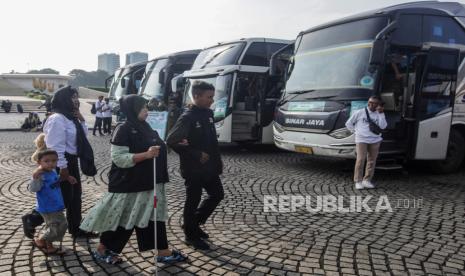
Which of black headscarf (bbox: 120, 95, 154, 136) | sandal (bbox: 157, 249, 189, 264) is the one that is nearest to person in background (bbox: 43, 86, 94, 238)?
black headscarf (bbox: 120, 95, 154, 136)

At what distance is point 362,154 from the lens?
6.77 metres

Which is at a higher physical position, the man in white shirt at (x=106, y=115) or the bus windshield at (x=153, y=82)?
the bus windshield at (x=153, y=82)

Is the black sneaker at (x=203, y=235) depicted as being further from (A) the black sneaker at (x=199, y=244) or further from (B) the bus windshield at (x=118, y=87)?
(B) the bus windshield at (x=118, y=87)

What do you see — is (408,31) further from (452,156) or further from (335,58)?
(452,156)

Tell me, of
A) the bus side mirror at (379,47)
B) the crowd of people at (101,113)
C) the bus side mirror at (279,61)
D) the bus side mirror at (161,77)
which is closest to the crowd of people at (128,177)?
the bus side mirror at (379,47)

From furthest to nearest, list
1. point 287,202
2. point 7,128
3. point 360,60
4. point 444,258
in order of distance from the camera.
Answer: point 7,128 < point 360,60 < point 287,202 < point 444,258

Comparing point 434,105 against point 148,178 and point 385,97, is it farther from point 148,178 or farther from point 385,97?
point 148,178

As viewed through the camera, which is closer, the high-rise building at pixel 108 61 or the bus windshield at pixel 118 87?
the bus windshield at pixel 118 87

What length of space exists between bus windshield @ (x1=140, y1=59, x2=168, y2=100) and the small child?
10.5m

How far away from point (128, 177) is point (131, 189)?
111 millimetres

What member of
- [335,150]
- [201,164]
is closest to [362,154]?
[335,150]

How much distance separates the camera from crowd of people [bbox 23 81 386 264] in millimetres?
3412

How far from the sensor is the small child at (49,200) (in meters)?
3.69

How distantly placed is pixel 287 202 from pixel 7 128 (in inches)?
672
